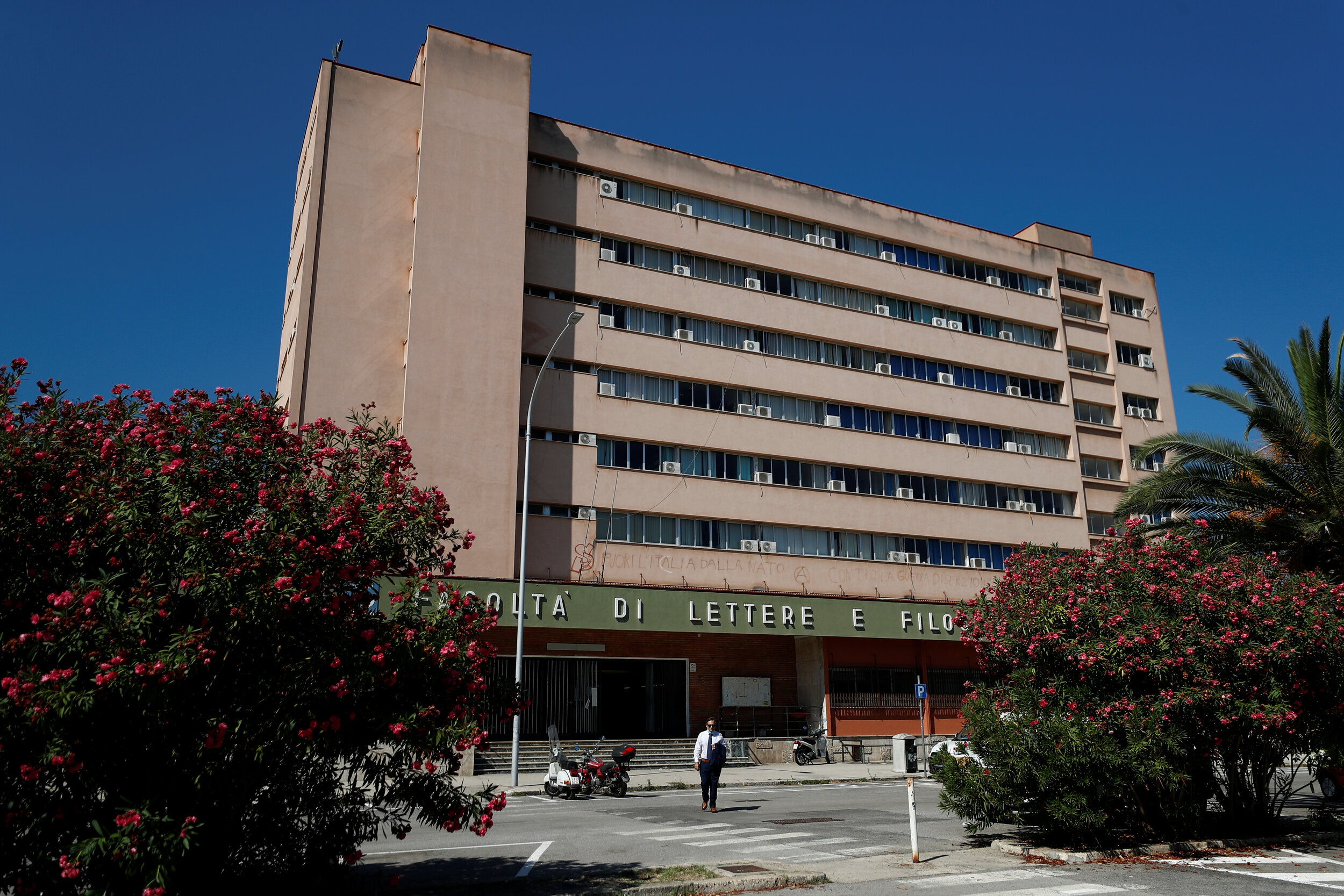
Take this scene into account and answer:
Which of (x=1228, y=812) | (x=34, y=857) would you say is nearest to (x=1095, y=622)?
(x=1228, y=812)

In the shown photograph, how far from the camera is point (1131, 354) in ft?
153

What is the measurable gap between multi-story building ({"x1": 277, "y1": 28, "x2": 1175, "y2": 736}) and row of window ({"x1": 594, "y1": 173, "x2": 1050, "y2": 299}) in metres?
0.13

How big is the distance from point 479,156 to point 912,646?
75.3 feet

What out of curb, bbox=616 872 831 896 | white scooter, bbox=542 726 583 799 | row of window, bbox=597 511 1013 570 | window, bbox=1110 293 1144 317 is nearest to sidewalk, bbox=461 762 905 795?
white scooter, bbox=542 726 583 799

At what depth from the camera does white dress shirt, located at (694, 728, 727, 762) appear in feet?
56.5

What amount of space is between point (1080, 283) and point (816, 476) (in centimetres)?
1969

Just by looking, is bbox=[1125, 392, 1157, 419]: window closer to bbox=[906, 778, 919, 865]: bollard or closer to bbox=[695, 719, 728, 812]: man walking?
bbox=[695, 719, 728, 812]: man walking

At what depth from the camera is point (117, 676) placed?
6574 millimetres

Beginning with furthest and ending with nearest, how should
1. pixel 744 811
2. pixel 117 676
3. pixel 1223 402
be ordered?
pixel 1223 402 < pixel 744 811 < pixel 117 676

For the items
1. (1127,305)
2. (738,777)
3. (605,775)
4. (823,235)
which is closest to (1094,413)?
(1127,305)

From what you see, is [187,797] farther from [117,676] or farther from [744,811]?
[744,811]

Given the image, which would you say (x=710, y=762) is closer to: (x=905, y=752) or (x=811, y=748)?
(x=905, y=752)

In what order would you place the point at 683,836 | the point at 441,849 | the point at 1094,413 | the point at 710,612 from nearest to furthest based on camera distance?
the point at 441,849, the point at 683,836, the point at 710,612, the point at 1094,413

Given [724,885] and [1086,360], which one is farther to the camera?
[1086,360]
